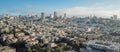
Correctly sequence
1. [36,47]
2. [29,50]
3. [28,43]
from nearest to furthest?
[29,50] → [36,47] → [28,43]

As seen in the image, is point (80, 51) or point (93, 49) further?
point (93, 49)

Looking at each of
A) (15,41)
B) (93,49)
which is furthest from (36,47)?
(93,49)

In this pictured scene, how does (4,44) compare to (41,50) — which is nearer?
(41,50)

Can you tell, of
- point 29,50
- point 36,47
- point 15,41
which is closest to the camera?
point 29,50

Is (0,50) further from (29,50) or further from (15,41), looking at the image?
(15,41)

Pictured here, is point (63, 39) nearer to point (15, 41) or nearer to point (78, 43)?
point (78, 43)

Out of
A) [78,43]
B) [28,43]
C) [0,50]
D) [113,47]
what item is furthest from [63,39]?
[0,50]

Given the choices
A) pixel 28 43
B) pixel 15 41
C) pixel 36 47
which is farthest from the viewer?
pixel 15 41

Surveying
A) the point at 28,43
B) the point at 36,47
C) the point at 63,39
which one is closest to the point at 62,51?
the point at 36,47

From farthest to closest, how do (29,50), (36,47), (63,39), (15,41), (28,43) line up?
1. (63,39)
2. (15,41)
3. (28,43)
4. (36,47)
5. (29,50)
